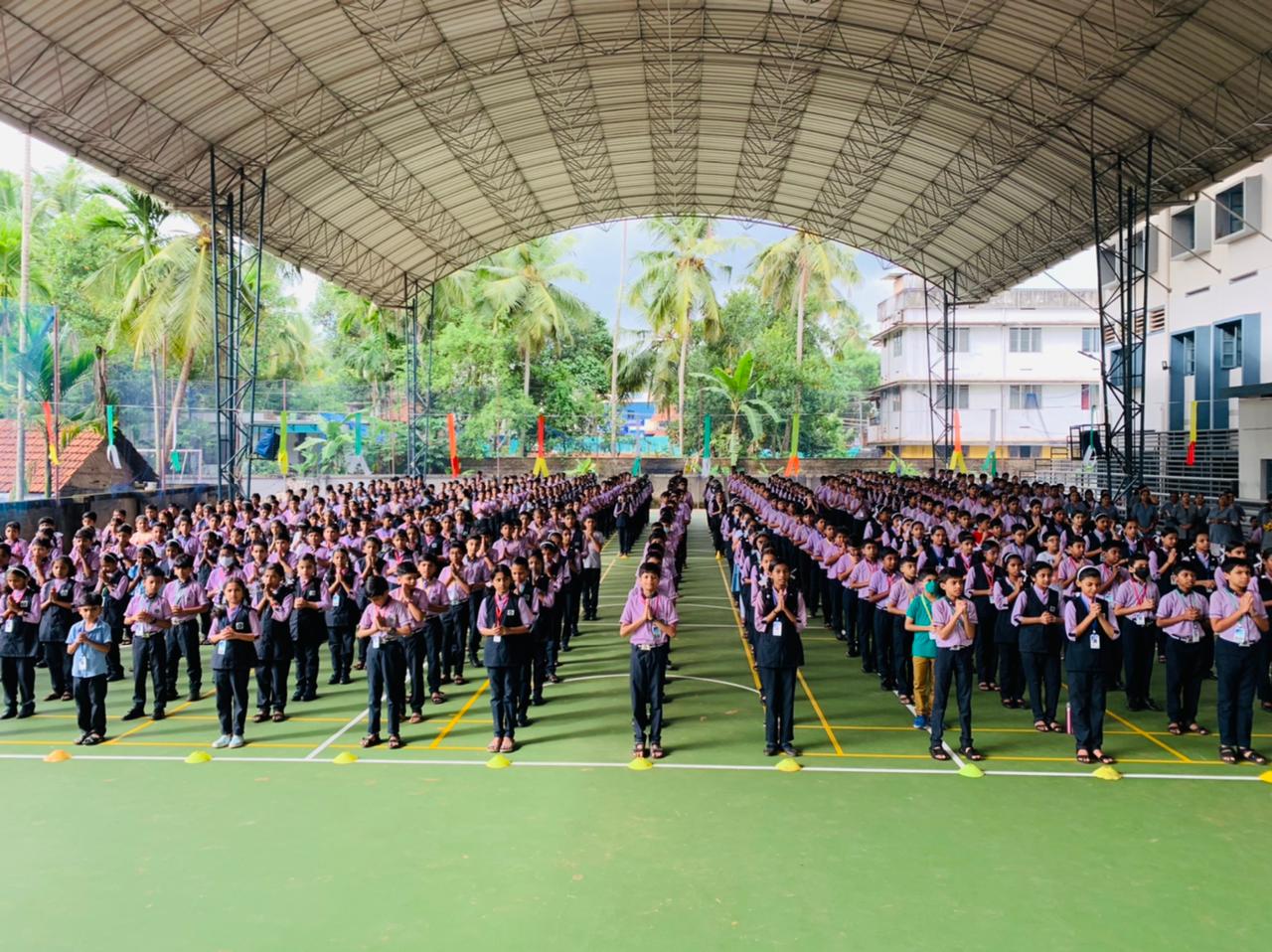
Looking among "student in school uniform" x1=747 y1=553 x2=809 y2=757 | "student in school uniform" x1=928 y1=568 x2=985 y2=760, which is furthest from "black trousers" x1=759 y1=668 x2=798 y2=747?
"student in school uniform" x1=928 y1=568 x2=985 y2=760

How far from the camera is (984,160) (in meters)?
24.3

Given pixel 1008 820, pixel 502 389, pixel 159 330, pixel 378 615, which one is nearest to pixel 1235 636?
pixel 1008 820

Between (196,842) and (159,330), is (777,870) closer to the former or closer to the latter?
(196,842)

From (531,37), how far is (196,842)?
1723 centimetres

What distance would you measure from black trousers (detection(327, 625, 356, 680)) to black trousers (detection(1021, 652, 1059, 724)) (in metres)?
6.53

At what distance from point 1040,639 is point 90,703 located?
8.07m

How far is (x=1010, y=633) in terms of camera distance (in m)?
9.52

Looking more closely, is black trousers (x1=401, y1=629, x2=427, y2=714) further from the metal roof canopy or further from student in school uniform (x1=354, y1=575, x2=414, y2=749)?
the metal roof canopy

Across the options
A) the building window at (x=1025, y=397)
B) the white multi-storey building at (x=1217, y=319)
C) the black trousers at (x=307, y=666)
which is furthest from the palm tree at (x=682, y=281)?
the black trousers at (x=307, y=666)

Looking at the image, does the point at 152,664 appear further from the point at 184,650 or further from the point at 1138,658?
the point at 1138,658

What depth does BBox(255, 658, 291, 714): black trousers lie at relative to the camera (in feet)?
30.8

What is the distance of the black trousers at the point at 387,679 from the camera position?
8422 millimetres

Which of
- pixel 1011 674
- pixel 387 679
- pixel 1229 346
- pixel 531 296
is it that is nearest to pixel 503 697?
pixel 387 679

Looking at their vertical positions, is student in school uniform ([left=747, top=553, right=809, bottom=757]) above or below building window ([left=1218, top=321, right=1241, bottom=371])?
below
